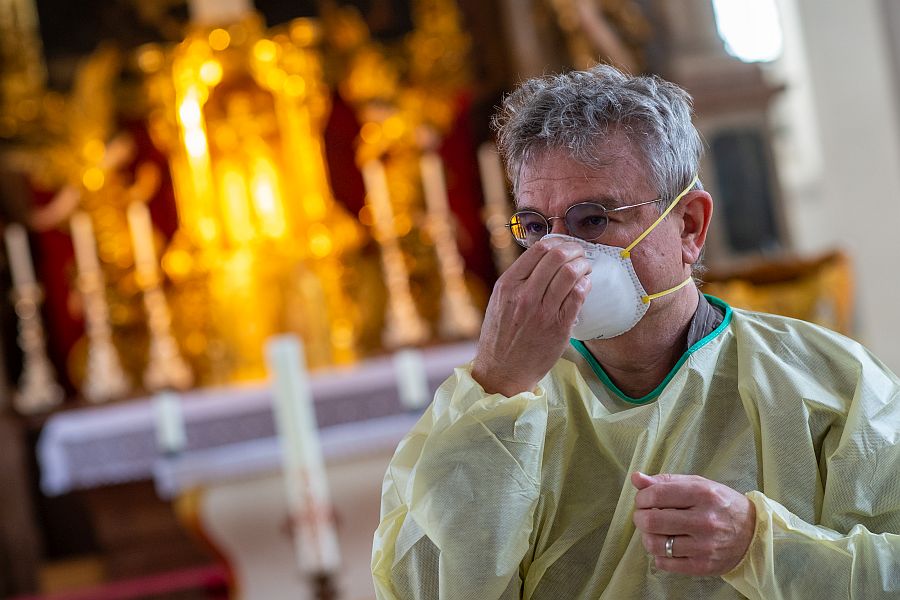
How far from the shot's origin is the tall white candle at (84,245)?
6.18 meters

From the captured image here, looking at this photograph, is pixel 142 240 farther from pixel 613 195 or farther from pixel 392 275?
pixel 613 195

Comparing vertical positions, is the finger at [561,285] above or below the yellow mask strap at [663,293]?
above

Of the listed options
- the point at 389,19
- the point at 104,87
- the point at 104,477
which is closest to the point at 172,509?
the point at 104,477

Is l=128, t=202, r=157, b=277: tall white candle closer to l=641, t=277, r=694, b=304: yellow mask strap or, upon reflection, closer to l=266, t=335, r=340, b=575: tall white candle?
l=266, t=335, r=340, b=575: tall white candle

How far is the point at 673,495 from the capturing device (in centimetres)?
150

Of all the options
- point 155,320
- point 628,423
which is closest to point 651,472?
point 628,423

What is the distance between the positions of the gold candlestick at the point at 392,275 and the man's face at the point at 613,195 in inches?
173

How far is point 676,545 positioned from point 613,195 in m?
0.48

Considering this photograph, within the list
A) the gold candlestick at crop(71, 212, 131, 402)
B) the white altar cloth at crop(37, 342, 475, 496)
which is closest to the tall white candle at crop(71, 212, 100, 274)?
the gold candlestick at crop(71, 212, 131, 402)

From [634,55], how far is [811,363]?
173 inches

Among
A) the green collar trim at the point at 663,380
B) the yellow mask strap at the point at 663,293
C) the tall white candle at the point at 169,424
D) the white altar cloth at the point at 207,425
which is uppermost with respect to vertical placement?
the yellow mask strap at the point at 663,293

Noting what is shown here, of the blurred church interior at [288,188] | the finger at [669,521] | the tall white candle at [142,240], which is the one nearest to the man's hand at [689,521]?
the finger at [669,521]

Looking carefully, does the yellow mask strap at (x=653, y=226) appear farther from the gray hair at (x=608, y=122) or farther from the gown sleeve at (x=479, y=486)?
the gown sleeve at (x=479, y=486)

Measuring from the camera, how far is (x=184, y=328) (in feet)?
21.1
